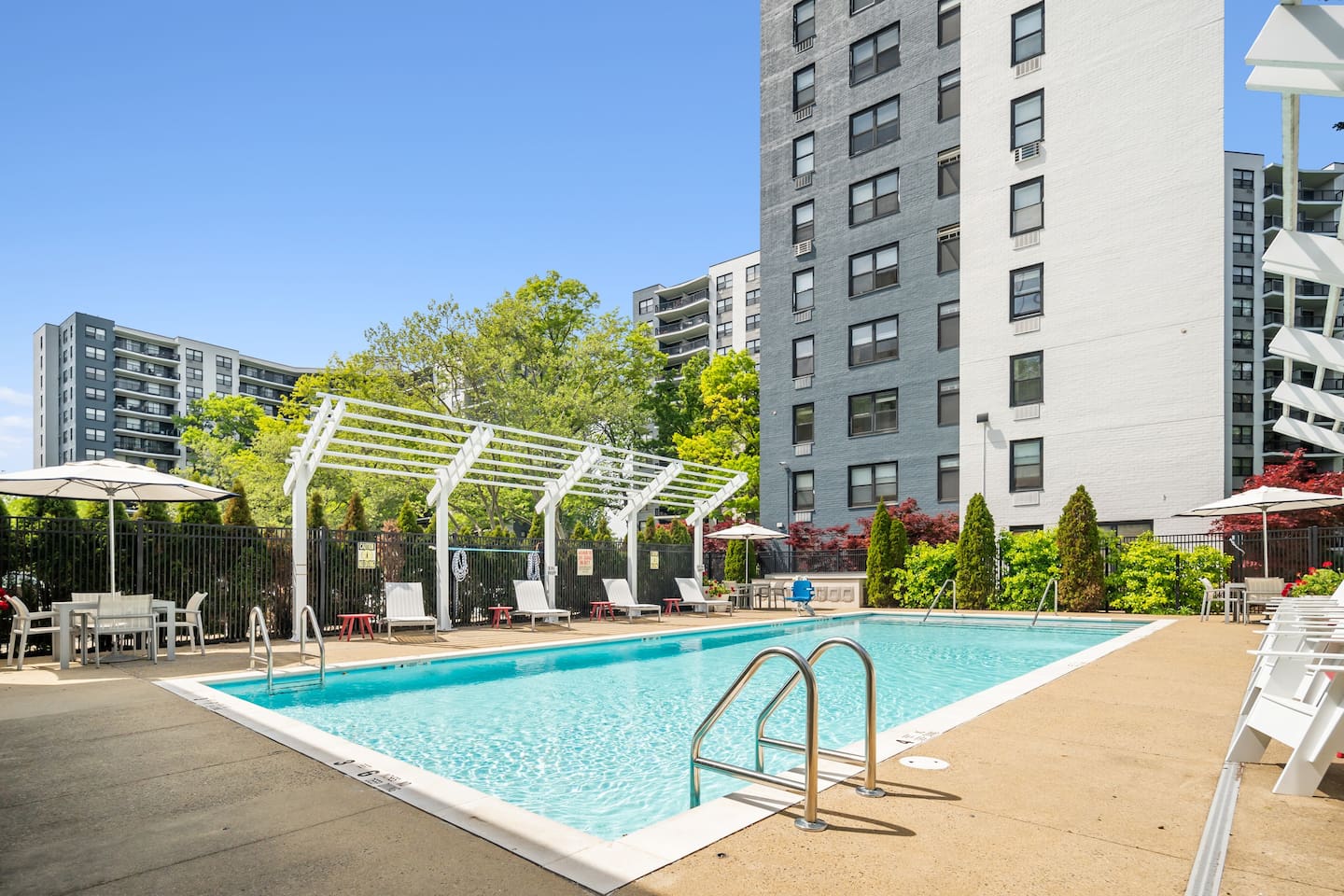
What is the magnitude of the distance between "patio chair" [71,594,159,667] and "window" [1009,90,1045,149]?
2530 centimetres

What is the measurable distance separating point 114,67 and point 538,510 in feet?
35.5

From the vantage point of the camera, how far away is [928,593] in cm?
2228

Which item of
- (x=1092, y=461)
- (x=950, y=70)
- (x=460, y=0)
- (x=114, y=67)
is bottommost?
(x=1092, y=461)

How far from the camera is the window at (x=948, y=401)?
2570 cm

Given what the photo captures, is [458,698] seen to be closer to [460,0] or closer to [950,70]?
[460,0]

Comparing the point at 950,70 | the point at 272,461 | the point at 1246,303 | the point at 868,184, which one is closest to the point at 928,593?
the point at 868,184

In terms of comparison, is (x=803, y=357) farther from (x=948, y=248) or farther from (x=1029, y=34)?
(x=1029, y=34)

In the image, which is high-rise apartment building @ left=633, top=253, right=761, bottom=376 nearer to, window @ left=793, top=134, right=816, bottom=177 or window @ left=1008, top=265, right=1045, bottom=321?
window @ left=793, top=134, right=816, bottom=177

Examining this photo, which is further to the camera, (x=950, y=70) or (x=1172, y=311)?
(x=950, y=70)

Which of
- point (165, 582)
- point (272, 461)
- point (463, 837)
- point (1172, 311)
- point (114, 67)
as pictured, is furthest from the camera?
point (272, 461)

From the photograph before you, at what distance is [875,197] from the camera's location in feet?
93.0

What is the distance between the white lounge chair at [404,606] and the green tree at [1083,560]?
15132 millimetres

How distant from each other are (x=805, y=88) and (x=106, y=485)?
27835 mm

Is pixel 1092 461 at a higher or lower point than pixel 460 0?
lower
